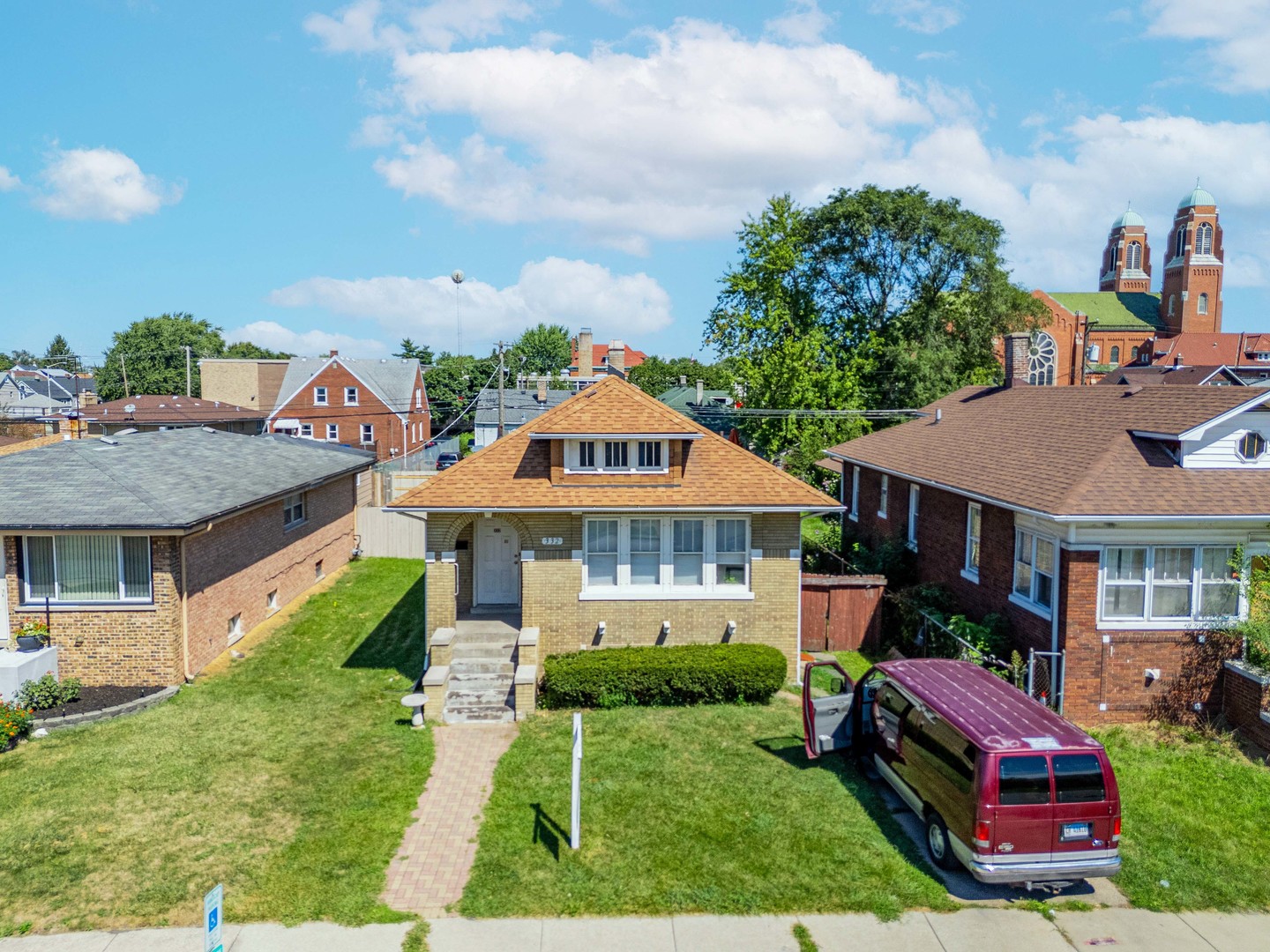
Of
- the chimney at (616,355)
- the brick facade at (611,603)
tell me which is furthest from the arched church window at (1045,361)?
the brick facade at (611,603)

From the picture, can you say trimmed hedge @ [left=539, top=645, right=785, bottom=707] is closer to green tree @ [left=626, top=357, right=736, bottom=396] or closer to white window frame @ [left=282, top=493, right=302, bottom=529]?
white window frame @ [left=282, top=493, right=302, bottom=529]

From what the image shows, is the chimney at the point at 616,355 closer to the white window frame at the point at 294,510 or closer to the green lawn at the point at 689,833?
the white window frame at the point at 294,510

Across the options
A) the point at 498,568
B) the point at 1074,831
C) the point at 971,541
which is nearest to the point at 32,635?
the point at 498,568

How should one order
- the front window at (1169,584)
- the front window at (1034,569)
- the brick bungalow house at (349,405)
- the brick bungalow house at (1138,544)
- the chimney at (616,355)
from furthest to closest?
1. the brick bungalow house at (349,405)
2. the chimney at (616,355)
3. the front window at (1034,569)
4. the front window at (1169,584)
5. the brick bungalow house at (1138,544)

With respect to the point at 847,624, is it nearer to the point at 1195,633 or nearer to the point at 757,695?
the point at 757,695

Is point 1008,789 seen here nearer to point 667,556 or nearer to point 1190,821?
point 1190,821
